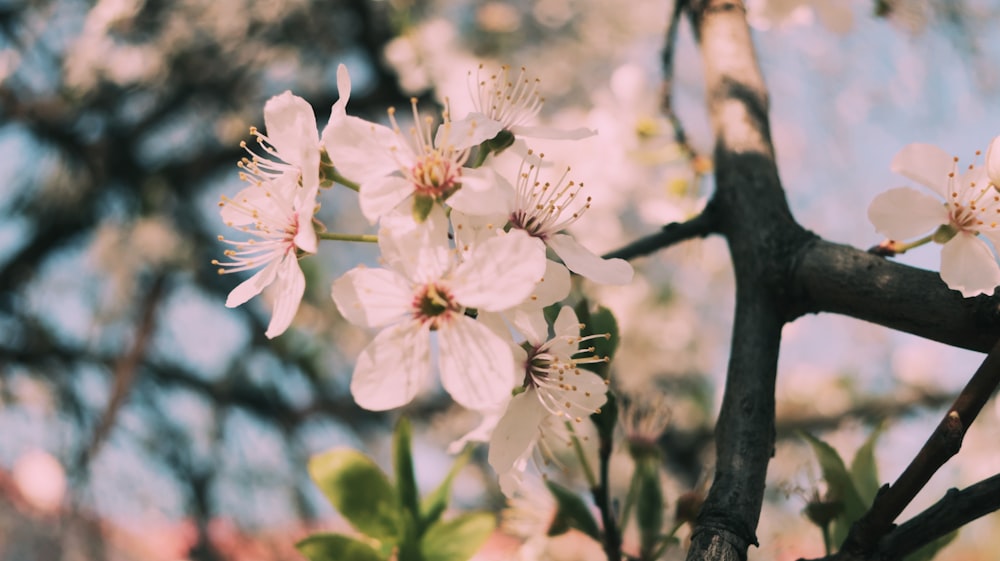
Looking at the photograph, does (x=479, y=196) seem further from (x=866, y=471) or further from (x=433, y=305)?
(x=866, y=471)

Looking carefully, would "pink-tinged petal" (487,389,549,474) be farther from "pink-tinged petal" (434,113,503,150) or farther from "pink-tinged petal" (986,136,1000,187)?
"pink-tinged petal" (986,136,1000,187)

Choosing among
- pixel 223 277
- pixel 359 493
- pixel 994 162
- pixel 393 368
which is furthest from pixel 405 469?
pixel 223 277

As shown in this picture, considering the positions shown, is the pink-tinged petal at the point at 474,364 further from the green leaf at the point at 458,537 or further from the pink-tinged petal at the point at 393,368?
the green leaf at the point at 458,537

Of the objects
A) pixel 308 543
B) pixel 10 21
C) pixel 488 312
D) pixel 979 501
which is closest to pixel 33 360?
pixel 10 21

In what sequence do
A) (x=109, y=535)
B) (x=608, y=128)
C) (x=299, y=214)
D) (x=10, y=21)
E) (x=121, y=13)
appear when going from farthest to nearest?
(x=109, y=535) → (x=10, y=21) → (x=121, y=13) → (x=608, y=128) → (x=299, y=214)

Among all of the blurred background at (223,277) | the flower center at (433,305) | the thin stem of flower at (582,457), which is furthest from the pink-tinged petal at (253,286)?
the blurred background at (223,277)

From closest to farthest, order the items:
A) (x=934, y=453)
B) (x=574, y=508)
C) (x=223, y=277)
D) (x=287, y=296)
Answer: (x=934, y=453) → (x=287, y=296) → (x=574, y=508) → (x=223, y=277)

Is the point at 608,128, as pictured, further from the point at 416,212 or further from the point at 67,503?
the point at 67,503
